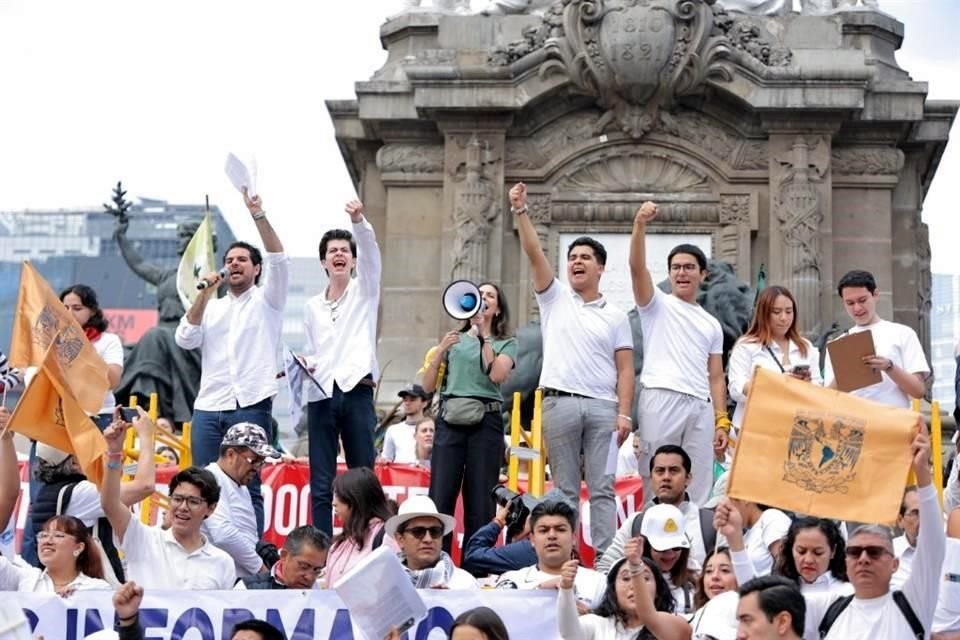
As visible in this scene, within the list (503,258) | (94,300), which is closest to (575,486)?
(94,300)

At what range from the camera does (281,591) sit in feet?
37.5

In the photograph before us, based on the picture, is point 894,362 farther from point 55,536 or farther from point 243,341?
point 55,536

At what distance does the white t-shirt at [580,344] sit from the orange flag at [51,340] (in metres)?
2.92

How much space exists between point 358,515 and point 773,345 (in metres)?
3.37

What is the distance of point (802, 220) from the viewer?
23.3m

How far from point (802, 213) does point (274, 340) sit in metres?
9.84

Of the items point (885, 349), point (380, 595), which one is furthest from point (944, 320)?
point (380, 595)

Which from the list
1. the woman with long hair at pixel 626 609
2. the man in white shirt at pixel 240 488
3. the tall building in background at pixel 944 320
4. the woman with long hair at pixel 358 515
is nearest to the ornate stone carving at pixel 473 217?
the man in white shirt at pixel 240 488

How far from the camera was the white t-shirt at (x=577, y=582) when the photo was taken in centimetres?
1130

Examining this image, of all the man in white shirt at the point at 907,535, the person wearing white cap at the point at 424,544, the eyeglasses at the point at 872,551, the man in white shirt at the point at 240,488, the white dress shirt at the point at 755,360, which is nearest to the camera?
the eyeglasses at the point at 872,551

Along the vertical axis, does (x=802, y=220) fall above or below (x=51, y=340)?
above

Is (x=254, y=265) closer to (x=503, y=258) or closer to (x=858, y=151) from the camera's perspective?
(x=503, y=258)

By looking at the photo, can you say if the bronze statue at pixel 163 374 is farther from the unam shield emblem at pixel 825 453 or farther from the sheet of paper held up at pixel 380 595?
the unam shield emblem at pixel 825 453

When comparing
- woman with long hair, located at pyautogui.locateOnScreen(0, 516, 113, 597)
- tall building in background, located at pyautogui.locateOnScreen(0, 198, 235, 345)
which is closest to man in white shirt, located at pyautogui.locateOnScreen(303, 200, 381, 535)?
woman with long hair, located at pyautogui.locateOnScreen(0, 516, 113, 597)
